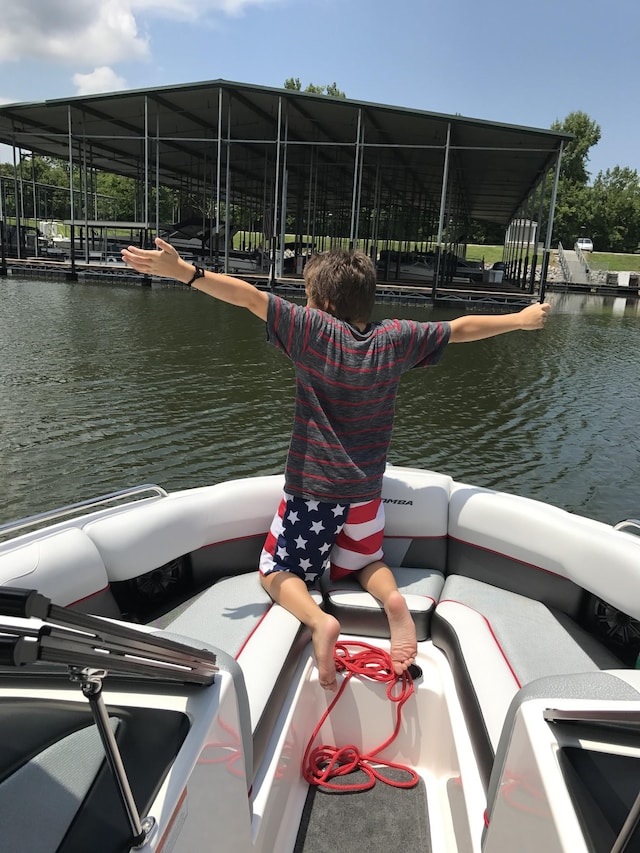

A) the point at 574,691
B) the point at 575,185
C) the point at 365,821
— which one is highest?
the point at 575,185

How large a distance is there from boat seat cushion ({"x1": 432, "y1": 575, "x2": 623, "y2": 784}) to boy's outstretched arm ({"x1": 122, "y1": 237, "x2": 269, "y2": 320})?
1558 mm

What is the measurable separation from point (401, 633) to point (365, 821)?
69 centimetres

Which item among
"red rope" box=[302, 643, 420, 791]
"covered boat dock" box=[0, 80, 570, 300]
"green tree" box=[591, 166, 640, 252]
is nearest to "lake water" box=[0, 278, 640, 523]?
"red rope" box=[302, 643, 420, 791]

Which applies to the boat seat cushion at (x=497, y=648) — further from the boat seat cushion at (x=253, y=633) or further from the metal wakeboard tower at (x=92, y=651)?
the metal wakeboard tower at (x=92, y=651)

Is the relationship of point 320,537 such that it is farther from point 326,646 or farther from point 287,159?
point 287,159

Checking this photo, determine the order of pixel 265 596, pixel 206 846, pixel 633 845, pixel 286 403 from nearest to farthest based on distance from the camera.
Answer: pixel 633 845, pixel 206 846, pixel 265 596, pixel 286 403

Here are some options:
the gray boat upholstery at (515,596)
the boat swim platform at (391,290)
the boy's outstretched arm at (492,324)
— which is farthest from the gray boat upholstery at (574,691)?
the boat swim platform at (391,290)

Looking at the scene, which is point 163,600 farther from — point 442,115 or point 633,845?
point 442,115

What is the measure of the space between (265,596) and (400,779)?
3.07ft

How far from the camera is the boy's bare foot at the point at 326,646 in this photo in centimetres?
243

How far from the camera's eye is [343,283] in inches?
98.3

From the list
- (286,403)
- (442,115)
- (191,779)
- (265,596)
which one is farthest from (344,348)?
(442,115)

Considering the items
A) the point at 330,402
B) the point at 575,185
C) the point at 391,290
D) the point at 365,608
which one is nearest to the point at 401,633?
the point at 365,608

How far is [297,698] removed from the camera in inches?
98.4
